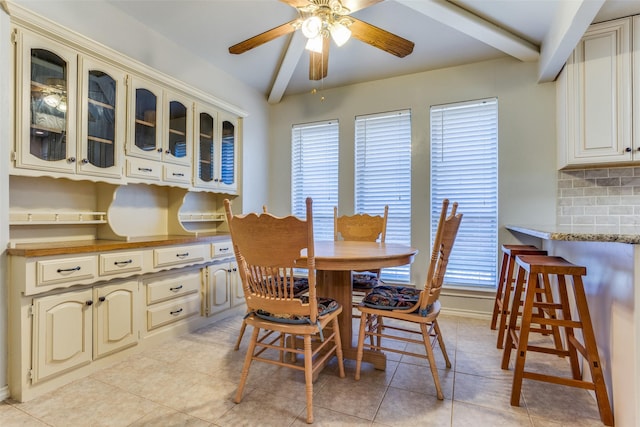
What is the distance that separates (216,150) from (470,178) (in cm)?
262

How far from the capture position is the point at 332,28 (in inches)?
76.8

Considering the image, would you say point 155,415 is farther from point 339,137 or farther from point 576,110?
point 576,110

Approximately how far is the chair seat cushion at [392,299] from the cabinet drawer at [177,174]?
6.32ft

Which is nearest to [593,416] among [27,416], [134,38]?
[27,416]

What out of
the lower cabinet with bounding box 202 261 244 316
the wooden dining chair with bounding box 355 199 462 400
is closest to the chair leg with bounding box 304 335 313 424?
the wooden dining chair with bounding box 355 199 462 400

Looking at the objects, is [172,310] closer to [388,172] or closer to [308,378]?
[308,378]

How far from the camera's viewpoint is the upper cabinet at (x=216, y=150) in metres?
3.04

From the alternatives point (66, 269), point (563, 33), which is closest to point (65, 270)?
point (66, 269)

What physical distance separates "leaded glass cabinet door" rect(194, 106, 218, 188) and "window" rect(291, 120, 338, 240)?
1.19 metres

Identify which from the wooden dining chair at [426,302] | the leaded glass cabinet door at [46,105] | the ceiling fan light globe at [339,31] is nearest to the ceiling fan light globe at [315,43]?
the ceiling fan light globe at [339,31]

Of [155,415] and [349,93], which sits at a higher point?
[349,93]

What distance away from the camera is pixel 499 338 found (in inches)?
96.2

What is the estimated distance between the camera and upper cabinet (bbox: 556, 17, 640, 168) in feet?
7.86

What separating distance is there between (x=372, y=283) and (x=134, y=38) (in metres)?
2.82
